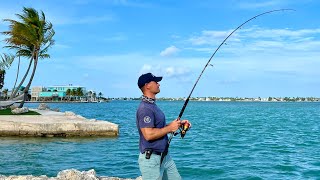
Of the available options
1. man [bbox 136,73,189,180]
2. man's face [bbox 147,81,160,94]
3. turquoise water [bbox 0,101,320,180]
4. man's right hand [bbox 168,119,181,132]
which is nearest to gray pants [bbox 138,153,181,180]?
man [bbox 136,73,189,180]

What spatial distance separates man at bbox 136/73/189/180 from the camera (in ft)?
18.4

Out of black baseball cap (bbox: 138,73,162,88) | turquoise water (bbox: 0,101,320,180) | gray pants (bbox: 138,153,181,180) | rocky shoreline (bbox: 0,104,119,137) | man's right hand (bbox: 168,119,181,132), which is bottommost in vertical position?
turquoise water (bbox: 0,101,320,180)

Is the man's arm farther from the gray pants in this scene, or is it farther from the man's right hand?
the gray pants

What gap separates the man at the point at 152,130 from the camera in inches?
221

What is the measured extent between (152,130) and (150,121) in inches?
4.6

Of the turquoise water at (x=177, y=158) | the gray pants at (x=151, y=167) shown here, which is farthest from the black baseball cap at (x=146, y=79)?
the turquoise water at (x=177, y=158)

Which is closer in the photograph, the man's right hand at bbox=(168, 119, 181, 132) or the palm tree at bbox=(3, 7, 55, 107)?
→ the man's right hand at bbox=(168, 119, 181, 132)

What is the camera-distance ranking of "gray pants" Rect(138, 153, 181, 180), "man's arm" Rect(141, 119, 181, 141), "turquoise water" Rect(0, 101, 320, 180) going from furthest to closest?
"turquoise water" Rect(0, 101, 320, 180)
"gray pants" Rect(138, 153, 181, 180)
"man's arm" Rect(141, 119, 181, 141)

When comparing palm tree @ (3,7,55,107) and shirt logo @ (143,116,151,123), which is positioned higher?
palm tree @ (3,7,55,107)

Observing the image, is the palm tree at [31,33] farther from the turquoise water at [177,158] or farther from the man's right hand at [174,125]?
the man's right hand at [174,125]

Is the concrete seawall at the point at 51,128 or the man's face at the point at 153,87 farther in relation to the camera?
the concrete seawall at the point at 51,128

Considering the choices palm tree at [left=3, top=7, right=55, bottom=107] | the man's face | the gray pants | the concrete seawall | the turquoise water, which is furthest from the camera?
palm tree at [left=3, top=7, right=55, bottom=107]

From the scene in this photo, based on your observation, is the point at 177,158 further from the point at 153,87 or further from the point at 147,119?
the point at 147,119

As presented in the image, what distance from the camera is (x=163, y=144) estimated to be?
5.79 meters
